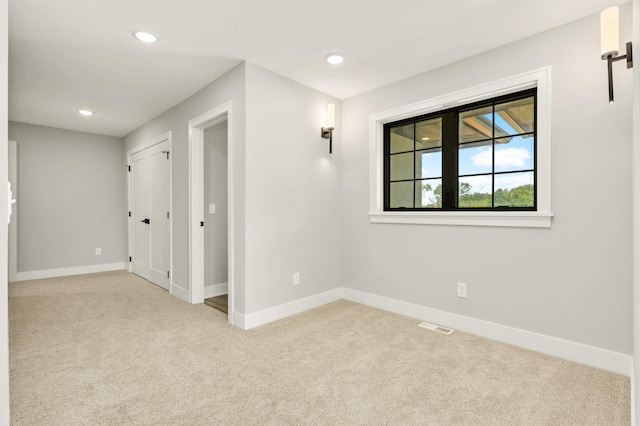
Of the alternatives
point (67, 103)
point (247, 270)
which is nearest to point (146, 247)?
point (67, 103)

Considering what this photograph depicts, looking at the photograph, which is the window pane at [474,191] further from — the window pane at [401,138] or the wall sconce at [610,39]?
the wall sconce at [610,39]

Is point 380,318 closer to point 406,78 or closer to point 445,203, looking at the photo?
point 445,203

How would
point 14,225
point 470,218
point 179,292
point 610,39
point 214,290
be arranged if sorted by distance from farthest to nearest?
1. point 14,225
2. point 214,290
3. point 179,292
4. point 470,218
5. point 610,39

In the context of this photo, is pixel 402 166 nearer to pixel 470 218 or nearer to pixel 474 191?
pixel 474 191

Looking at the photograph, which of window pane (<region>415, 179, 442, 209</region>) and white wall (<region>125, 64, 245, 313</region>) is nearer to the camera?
white wall (<region>125, 64, 245, 313</region>)

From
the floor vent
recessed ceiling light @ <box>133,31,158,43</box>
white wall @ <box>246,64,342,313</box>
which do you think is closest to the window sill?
white wall @ <box>246,64,342,313</box>

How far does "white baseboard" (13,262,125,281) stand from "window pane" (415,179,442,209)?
523 centimetres

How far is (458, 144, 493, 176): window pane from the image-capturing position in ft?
9.18

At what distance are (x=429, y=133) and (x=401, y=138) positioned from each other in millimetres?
307

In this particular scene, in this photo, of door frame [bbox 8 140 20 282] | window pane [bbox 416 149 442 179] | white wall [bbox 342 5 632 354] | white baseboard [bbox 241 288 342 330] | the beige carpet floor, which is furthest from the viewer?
door frame [bbox 8 140 20 282]

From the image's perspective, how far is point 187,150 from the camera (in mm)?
3812

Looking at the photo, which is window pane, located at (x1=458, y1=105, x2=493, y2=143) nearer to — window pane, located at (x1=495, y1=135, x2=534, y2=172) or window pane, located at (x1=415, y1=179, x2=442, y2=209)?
window pane, located at (x1=495, y1=135, x2=534, y2=172)

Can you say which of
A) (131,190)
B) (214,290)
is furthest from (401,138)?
(131,190)

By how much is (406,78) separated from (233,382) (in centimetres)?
295
